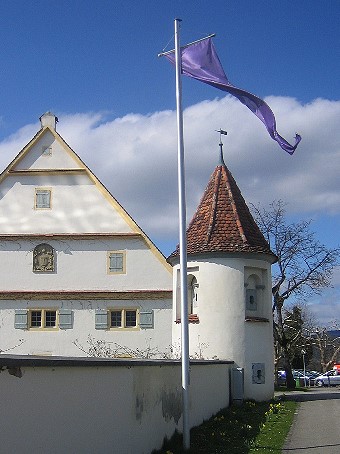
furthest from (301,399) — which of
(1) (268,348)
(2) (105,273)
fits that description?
(2) (105,273)

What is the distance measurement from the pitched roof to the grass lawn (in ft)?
19.8

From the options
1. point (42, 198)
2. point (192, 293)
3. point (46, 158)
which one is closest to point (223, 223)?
point (192, 293)

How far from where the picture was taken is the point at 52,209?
31859mm

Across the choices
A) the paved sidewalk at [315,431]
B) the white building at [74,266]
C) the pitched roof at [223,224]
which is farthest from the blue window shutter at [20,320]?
the paved sidewalk at [315,431]

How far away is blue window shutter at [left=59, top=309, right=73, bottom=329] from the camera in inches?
1214

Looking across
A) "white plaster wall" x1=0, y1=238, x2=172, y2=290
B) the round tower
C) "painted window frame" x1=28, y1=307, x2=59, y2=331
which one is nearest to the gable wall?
"white plaster wall" x1=0, y1=238, x2=172, y2=290

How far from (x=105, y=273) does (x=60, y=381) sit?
73.8ft

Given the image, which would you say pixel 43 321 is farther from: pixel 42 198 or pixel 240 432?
pixel 240 432

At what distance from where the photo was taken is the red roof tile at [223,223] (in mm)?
26172

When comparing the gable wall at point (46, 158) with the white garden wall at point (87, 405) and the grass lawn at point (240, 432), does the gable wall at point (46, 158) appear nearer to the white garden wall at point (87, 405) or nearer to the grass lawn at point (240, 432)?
the grass lawn at point (240, 432)

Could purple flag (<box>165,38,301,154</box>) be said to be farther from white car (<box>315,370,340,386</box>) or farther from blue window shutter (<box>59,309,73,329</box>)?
white car (<box>315,370,340,386</box>)

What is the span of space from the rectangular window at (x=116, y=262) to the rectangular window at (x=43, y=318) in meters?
3.09

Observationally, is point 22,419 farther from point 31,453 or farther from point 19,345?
point 19,345

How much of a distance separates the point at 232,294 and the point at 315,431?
937 cm
